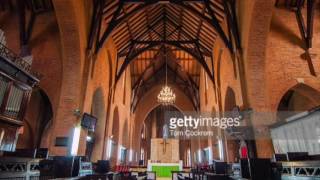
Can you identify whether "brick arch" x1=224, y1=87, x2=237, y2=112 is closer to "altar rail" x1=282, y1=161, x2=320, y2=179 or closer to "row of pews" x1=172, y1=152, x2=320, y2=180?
"row of pews" x1=172, y1=152, x2=320, y2=180

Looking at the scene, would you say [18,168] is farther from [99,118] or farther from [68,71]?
[99,118]

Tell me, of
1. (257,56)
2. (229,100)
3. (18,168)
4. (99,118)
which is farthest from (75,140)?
(229,100)

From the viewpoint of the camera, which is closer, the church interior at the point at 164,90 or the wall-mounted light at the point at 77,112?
the church interior at the point at 164,90

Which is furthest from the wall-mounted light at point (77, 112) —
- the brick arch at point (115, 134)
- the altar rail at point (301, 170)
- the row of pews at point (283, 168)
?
the altar rail at point (301, 170)

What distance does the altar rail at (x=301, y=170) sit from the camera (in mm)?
3852

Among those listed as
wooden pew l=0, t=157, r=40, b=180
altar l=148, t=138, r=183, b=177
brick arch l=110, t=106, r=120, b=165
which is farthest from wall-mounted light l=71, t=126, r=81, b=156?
altar l=148, t=138, r=183, b=177

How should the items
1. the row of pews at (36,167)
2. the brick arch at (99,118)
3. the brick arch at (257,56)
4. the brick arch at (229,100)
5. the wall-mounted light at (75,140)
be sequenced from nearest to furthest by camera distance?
the row of pews at (36,167)
the brick arch at (257,56)
the wall-mounted light at (75,140)
the brick arch at (99,118)
the brick arch at (229,100)

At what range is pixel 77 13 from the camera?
8.32 meters

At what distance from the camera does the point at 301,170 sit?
13.9 ft

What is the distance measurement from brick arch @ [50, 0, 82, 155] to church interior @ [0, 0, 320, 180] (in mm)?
37

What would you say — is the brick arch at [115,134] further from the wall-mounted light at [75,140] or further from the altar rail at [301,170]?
the altar rail at [301,170]

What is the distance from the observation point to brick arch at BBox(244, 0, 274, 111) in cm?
806

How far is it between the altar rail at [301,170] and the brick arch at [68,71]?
6.78m

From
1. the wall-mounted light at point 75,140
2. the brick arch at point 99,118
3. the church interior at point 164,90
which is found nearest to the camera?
the church interior at point 164,90
